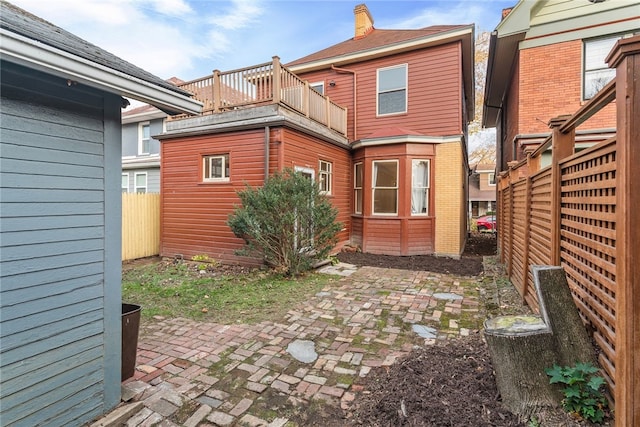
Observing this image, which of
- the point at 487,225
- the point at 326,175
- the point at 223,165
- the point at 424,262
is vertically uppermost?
the point at 223,165

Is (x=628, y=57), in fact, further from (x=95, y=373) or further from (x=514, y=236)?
(x=514, y=236)

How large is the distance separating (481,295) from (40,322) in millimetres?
5941

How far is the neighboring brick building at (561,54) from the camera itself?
7633 millimetres

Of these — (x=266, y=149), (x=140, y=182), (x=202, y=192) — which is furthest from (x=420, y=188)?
(x=140, y=182)

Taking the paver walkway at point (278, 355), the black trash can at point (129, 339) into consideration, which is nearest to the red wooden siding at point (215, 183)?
the paver walkway at point (278, 355)

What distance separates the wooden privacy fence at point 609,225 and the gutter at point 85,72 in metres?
2.99

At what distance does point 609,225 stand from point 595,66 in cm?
843

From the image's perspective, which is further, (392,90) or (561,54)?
(392,90)

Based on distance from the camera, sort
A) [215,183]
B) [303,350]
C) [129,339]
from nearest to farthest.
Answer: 1. [129,339]
2. [303,350]
3. [215,183]

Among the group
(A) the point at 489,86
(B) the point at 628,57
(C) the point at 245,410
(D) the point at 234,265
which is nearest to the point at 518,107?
(A) the point at 489,86

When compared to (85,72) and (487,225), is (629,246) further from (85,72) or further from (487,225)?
(487,225)

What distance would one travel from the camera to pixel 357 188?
10.9 metres

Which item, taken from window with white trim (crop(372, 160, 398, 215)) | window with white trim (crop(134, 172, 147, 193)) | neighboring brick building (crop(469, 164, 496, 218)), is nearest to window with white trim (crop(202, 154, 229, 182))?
window with white trim (crop(372, 160, 398, 215))

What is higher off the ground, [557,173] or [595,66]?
[595,66]
